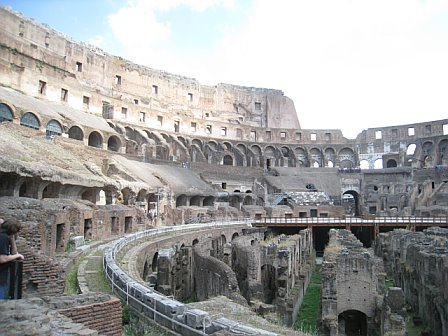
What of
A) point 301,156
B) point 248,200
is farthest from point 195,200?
point 301,156

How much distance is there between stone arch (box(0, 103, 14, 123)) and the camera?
2967cm

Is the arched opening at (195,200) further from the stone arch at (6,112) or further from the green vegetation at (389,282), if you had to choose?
the green vegetation at (389,282)

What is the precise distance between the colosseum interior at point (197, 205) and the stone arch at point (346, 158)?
32 cm

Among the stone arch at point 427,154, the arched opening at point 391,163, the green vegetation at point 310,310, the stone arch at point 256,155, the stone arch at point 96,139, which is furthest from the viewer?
the arched opening at point 391,163

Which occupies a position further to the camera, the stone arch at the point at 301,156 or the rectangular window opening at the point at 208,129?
the stone arch at the point at 301,156

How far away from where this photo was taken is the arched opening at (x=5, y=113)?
29.6 meters

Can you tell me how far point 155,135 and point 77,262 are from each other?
131 feet

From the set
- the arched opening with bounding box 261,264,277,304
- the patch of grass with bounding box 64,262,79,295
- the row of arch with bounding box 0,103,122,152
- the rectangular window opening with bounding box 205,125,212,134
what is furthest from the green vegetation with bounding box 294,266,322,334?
the rectangular window opening with bounding box 205,125,212,134

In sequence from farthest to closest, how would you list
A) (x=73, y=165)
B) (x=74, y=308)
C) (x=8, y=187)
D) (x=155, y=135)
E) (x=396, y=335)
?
(x=155, y=135)
(x=73, y=165)
(x=8, y=187)
(x=396, y=335)
(x=74, y=308)

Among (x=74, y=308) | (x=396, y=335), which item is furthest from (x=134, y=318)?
(x=396, y=335)

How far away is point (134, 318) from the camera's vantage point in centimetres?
681

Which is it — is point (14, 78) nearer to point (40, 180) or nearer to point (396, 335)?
point (40, 180)

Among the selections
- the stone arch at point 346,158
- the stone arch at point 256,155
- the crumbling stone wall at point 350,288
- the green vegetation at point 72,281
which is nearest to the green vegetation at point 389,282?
the crumbling stone wall at point 350,288

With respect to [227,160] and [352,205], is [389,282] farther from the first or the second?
[227,160]
